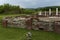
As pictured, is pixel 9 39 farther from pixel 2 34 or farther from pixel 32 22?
pixel 32 22

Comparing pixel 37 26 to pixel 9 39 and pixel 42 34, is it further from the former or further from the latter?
pixel 9 39

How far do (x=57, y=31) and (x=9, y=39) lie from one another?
2.61 metres

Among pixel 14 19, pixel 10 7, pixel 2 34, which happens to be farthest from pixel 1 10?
pixel 2 34

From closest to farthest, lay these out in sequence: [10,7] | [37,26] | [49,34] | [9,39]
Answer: [9,39] < [49,34] < [37,26] < [10,7]

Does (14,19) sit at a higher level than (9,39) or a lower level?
higher

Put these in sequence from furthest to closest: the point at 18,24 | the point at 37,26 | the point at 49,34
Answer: the point at 18,24 < the point at 37,26 < the point at 49,34

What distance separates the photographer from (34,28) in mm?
10398

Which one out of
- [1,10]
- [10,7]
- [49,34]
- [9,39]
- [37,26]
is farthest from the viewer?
[10,7]

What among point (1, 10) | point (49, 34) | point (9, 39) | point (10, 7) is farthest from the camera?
point (10, 7)

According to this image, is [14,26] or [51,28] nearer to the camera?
[51,28]

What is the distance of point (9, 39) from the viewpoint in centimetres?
857

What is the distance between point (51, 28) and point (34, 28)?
1.14 m

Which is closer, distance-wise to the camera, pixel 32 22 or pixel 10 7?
pixel 32 22

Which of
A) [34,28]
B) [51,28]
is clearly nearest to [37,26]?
[34,28]
